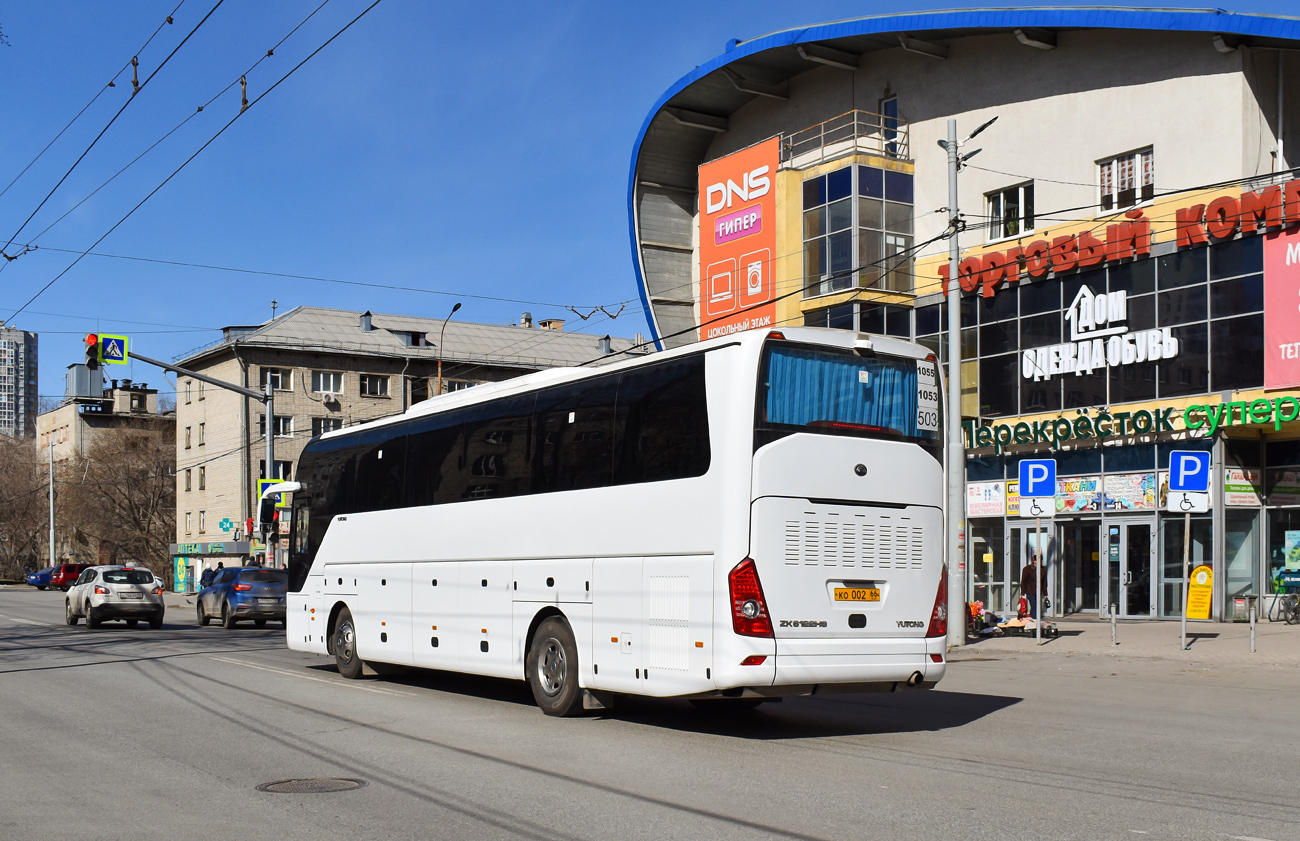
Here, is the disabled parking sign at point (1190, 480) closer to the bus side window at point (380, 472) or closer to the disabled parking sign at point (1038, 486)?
the disabled parking sign at point (1038, 486)

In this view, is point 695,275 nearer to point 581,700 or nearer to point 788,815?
point 581,700

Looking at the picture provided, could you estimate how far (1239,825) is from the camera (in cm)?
710

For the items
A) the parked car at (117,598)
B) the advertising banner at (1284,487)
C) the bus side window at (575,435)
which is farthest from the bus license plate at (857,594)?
the parked car at (117,598)

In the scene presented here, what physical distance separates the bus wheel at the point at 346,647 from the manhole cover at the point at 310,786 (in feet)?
28.3

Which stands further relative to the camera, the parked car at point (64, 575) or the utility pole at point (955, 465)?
the parked car at point (64, 575)

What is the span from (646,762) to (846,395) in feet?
12.3

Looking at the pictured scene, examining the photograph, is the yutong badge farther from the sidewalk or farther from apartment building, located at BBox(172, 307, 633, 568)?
apartment building, located at BBox(172, 307, 633, 568)

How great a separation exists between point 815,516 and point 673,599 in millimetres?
1450

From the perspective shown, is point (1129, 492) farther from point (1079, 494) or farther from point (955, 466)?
point (955, 466)

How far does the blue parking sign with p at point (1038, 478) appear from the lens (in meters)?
22.6

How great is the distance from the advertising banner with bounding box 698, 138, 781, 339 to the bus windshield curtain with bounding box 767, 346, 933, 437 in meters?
24.2

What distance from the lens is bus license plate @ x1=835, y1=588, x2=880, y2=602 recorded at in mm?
11090

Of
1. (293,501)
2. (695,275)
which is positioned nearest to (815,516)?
(293,501)

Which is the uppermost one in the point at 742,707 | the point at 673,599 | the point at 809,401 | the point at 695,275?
the point at 695,275
